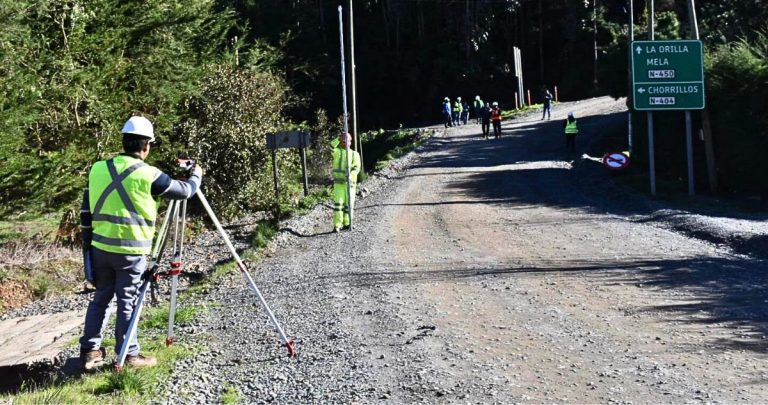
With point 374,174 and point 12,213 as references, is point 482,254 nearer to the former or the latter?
point 12,213

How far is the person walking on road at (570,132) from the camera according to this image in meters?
32.5

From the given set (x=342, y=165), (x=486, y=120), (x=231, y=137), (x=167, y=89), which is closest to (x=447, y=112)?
(x=486, y=120)

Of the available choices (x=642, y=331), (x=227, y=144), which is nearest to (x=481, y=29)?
(x=227, y=144)

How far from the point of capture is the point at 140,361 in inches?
300

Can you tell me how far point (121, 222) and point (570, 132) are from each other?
27675 mm

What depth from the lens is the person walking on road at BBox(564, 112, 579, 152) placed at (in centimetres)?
3247

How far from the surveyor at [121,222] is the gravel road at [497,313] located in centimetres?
86

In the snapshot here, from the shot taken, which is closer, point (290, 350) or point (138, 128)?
point (138, 128)

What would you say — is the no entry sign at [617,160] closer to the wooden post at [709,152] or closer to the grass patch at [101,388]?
the wooden post at [709,152]

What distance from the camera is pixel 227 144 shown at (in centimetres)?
2527

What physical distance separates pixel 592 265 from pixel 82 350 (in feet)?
25.5

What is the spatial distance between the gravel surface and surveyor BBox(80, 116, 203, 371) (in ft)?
2.73

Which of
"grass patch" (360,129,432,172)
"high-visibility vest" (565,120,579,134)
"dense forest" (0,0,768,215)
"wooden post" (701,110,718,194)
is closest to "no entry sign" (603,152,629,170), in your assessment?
"dense forest" (0,0,768,215)

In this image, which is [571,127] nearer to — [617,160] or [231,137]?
[617,160]
